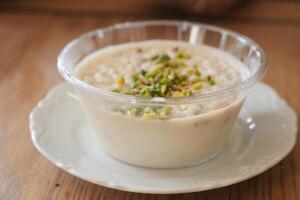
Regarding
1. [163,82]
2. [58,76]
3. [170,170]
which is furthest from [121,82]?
[58,76]

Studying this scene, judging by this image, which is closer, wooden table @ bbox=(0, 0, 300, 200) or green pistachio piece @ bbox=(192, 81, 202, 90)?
wooden table @ bbox=(0, 0, 300, 200)

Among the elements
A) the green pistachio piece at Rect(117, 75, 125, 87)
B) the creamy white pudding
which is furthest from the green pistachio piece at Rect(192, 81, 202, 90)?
the green pistachio piece at Rect(117, 75, 125, 87)

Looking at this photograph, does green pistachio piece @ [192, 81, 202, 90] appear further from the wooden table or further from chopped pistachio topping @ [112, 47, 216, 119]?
the wooden table

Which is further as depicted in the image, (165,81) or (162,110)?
(165,81)

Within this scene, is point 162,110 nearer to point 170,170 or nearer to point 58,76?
point 170,170

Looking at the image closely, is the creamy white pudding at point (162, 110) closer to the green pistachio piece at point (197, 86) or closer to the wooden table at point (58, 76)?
the green pistachio piece at point (197, 86)
